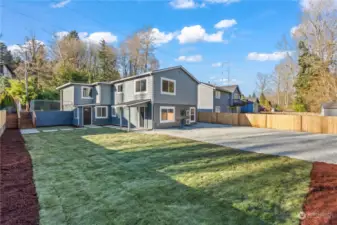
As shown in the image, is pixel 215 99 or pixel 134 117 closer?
pixel 134 117

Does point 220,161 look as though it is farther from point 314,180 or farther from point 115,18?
point 115,18

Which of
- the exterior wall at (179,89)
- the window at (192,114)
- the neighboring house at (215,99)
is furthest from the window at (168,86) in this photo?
the neighboring house at (215,99)

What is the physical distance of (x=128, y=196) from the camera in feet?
12.7

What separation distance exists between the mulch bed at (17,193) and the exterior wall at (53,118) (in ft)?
43.6

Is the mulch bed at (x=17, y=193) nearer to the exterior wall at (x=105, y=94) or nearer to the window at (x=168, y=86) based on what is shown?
the window at (x=168, y=86)

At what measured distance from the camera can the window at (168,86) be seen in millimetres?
16234

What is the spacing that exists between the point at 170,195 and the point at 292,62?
3509cm

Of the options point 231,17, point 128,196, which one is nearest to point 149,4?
point 231,17

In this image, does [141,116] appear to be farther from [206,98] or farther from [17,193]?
[206,98]

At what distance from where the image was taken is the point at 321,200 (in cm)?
375

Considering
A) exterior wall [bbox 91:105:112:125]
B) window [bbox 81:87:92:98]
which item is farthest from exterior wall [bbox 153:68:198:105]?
window [bbox 81:87:92:98]

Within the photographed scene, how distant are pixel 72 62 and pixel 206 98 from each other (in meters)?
22.6

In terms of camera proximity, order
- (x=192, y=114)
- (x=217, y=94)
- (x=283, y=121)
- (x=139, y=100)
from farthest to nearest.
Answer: (x=217, y=94), (x=192, y=114), (x=283, y=121), (x=139, y=100)

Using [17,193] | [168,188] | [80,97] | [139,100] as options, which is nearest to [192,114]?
[139,100]
